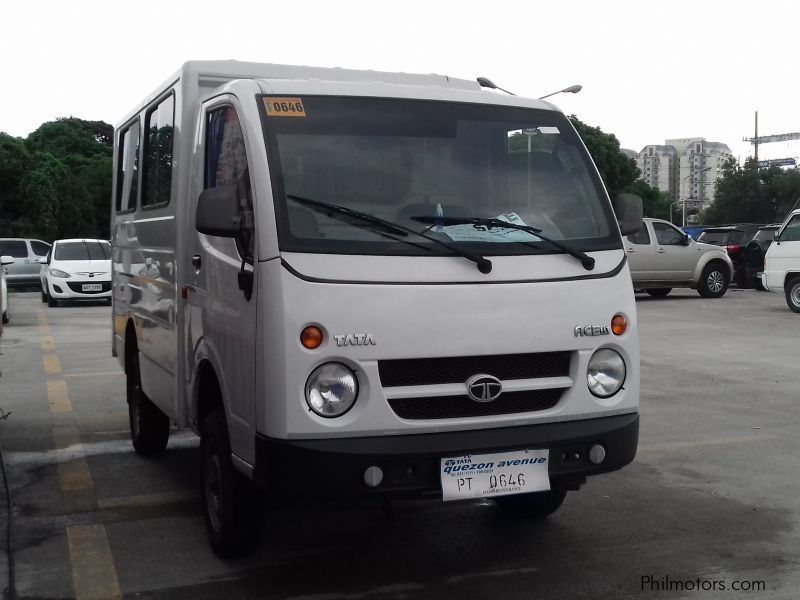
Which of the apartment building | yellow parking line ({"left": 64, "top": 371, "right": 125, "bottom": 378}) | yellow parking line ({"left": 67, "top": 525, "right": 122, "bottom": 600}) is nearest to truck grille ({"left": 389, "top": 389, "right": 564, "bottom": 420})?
yellow parking line ({"left": 67, "top": 525, "right": 122, "bottom": 600})

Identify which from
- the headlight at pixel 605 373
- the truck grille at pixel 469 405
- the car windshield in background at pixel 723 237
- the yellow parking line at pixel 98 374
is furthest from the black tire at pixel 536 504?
the car windshield in background at pixel 723 237

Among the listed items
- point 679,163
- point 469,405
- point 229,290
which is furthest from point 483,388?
point 679,163

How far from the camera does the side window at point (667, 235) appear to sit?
74.1 ft

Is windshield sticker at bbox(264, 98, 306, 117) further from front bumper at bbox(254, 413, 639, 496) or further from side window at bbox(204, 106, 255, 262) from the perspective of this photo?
front bumper at bbox(254, 413, 639, 496)

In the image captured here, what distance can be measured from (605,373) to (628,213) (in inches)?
38.2

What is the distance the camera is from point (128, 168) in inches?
295

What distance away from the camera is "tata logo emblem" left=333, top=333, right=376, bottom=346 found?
4.05m

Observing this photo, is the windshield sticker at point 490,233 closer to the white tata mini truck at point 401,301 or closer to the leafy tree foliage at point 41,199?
the white tata mini truck at point 401,301

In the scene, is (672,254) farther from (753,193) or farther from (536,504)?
(753,193)

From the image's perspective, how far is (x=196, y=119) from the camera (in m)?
5.46

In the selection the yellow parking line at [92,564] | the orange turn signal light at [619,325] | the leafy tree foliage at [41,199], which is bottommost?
the yellow parking line at [92,564]

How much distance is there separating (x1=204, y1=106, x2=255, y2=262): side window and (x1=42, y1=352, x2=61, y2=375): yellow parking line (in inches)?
287

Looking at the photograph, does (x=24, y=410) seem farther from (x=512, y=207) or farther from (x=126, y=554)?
(x=512, y=207)

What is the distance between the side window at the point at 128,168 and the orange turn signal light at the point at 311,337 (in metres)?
3.39
